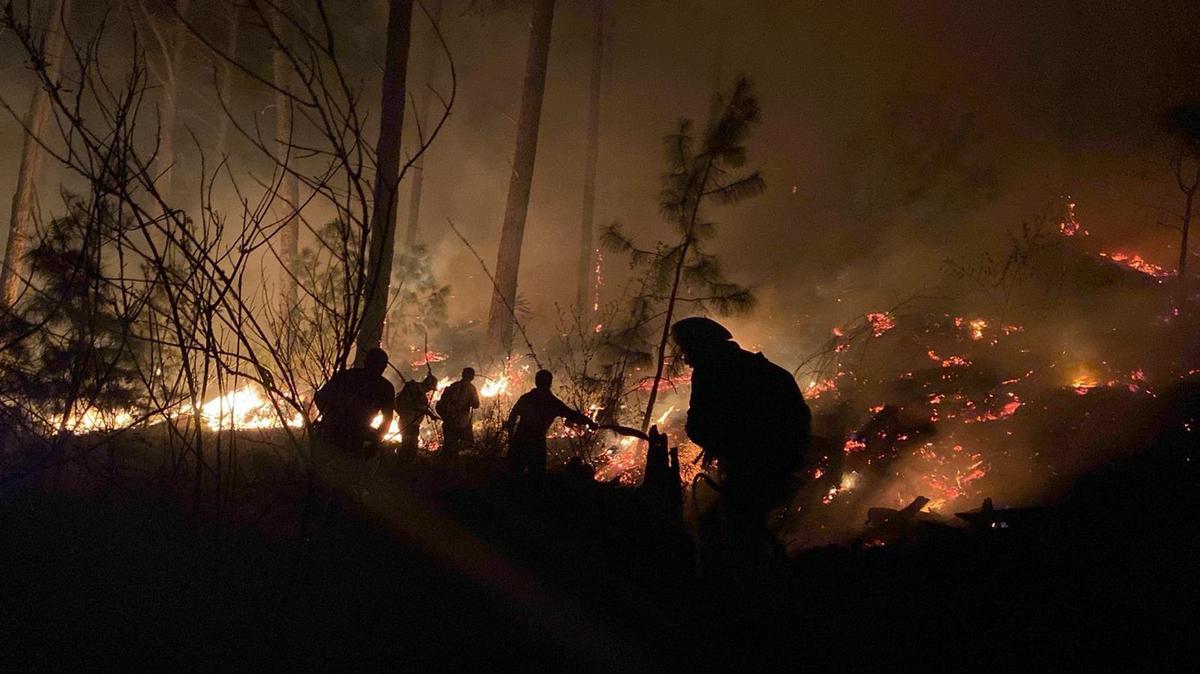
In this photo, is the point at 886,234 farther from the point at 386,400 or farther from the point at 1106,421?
the point at 386,400

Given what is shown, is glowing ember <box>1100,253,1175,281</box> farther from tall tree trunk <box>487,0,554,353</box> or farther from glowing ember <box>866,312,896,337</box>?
tall tree trunk <box>487,0,554,353</box>

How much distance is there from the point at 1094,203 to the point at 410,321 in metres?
19.6

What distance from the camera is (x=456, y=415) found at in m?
8.02

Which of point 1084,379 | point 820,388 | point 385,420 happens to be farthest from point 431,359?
point 1084,379

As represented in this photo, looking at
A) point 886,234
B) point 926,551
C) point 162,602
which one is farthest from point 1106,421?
point 886,234

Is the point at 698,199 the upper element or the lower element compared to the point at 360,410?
upper

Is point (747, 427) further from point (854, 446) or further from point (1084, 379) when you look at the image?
point (1084, 379)

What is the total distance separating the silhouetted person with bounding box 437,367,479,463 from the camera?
746 centimetres

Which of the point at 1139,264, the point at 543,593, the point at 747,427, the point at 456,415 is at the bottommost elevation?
the point at 543,593

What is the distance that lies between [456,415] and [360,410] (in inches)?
106

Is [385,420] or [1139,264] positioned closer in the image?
[385,420]

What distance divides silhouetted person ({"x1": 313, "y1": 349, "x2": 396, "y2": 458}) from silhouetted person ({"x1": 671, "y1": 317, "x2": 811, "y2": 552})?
6.98ft

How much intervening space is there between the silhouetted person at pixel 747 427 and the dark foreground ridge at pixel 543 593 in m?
0.42

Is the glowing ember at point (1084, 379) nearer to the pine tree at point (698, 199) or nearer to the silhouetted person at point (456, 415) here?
the pine tree at point (698, 199)
